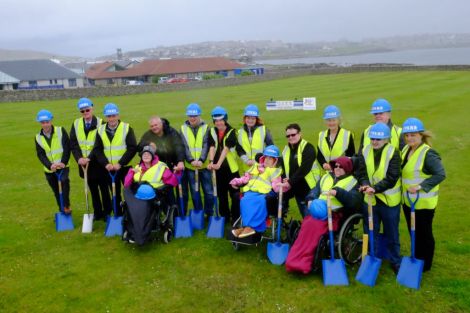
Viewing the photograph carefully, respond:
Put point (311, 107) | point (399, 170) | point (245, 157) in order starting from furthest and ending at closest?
point (311, 107), point (245, 157), point (399, 170)

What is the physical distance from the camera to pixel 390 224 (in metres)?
6.11

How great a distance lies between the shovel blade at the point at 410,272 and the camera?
19.1 feet

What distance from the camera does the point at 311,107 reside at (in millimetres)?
24828

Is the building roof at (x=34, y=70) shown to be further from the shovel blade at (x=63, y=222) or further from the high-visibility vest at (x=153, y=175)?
the high-visibility vest at (x=153, y=175)

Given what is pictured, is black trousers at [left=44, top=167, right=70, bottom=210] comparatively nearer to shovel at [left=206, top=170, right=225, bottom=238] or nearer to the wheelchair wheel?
shovel at [left=206, top=170, right=225, bottom=238]

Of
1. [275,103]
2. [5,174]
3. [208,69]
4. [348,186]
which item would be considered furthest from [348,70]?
[348,186]

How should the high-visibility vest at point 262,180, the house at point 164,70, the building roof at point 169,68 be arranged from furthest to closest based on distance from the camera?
the building roof at point 169,68
the house at point 164,70
the high-visibility vest at point 262,180

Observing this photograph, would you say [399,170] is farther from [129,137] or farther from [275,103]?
[275,103]

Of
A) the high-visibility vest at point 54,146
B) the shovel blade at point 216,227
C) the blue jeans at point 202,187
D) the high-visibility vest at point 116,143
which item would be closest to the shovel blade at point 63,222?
the high-visibility vest at point 54,146

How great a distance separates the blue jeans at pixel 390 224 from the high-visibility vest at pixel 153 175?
11.5 ft

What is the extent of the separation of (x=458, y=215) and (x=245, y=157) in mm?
4428

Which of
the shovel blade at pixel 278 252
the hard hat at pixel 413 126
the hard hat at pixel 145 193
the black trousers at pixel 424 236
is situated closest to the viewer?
the hard hat at pixel 413 126

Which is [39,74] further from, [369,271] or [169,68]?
[369,271]

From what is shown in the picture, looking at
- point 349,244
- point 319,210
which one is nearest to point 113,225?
point 319,210
